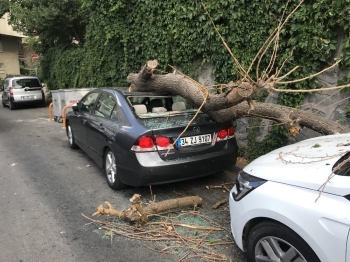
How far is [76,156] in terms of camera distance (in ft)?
21.8

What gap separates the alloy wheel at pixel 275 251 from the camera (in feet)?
7.39

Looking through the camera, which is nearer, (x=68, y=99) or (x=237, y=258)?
(x=237, y=258)

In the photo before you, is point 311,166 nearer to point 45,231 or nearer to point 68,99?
point 45,231

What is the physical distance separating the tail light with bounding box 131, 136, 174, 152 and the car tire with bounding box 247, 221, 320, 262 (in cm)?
174

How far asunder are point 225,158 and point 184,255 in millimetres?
1750

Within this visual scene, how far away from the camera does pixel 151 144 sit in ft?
13.1

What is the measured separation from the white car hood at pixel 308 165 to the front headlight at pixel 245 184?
0.14 feet

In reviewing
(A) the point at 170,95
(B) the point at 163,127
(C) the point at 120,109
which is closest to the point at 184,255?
(B) the point at 163,127

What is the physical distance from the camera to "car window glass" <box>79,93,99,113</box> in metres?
5.66

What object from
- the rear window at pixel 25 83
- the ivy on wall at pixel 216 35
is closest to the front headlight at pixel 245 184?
the ivy on wall at pixel 216 35

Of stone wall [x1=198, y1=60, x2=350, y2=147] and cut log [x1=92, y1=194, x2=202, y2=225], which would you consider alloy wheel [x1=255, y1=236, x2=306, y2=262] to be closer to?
cut log [x1=92, y1=194, x2=202, y2=225]

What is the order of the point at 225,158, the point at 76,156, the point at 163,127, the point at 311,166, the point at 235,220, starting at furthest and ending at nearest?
the point at 76,156
the point at 225,158
the point at 163,127
the point at 235,220
the point at 311,166

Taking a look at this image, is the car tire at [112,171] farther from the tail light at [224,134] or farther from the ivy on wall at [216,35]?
the ivy on wall at [216,35]

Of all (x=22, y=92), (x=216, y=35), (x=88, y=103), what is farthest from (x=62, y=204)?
(x=22, y=92)
